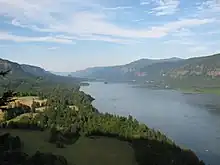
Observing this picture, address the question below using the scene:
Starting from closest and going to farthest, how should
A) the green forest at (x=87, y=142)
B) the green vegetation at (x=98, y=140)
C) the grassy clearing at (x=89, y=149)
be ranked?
the green forest at (x=87, y=142) < the grassy clearing at (x=89, y=149) < the green vegetation at (x=98, y=140)


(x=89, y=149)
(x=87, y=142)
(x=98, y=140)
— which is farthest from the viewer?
(x=98, y=140)

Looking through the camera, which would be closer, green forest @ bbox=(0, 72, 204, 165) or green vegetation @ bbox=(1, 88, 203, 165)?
green forest @ bbox=(0, 72, 204, 165)

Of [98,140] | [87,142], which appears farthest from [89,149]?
[98,140]

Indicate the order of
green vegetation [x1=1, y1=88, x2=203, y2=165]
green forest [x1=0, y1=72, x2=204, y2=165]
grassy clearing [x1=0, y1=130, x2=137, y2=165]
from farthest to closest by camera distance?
green vegetation [x1=1, y1=88, x2=203, y2=165], grassy clearing [x1=0, y1=130, x2=137, y2=165], green forest [x1=0, y1=72, x2=204, y2=165]

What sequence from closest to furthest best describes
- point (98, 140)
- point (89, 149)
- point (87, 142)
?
point (89, 149), point (87, 142), point (98, 140)

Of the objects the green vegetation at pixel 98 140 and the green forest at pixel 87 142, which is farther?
the green vegetation at pixel 98 140

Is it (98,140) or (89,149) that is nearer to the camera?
(89,149)

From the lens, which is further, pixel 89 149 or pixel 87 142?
pixel 87 142

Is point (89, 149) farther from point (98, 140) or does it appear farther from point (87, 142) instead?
point (98, 140)
